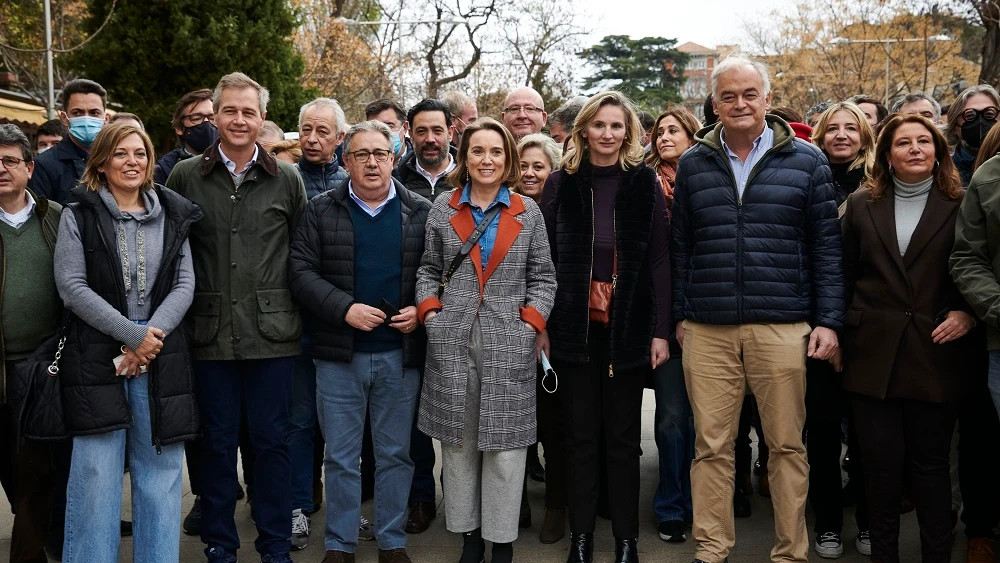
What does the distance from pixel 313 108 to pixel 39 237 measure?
6.13 feet

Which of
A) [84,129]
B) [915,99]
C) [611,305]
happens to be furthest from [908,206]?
[84,129]

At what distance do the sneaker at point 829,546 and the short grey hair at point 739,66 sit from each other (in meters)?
2.45

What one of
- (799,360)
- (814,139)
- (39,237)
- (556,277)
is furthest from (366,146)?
(814,139)

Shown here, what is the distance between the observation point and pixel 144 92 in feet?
49.5

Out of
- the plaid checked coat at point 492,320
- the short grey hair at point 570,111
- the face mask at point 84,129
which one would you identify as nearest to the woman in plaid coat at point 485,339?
the plaid checked coat at point 492,320

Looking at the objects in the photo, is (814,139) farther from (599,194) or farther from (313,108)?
(313,108)

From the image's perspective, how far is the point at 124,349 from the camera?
421cm

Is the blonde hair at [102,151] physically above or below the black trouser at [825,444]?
above

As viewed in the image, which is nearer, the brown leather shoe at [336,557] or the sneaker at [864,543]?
the brown leather shoe at [336,557]

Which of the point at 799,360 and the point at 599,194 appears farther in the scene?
the point at 599,194

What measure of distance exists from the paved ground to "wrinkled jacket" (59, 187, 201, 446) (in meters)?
1.10

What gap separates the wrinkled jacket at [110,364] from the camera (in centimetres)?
416

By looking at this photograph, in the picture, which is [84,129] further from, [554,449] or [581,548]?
[581,548]

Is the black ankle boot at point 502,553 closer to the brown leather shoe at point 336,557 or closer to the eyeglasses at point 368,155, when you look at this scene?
the brown leather shoe at point 336,557
